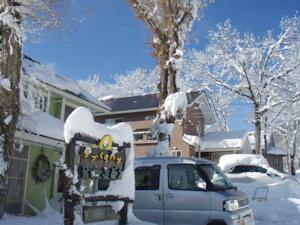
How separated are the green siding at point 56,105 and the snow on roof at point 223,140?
18.4 meters

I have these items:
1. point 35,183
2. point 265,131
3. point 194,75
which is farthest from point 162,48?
point 265,131

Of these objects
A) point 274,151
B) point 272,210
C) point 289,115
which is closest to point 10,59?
point 272,210

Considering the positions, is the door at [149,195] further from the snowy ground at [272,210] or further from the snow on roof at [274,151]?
the snow on roof at [274,151]

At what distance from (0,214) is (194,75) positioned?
26.0m

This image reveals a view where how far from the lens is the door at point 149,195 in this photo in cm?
884

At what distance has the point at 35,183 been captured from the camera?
14.6 m

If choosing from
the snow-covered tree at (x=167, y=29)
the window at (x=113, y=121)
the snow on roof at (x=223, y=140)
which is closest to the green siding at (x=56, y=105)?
the snow-covered tree at (x=167, y=29)

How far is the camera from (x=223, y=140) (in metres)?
33.5

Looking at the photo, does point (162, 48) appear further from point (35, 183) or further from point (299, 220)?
point (299, 220)

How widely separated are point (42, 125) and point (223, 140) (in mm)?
22555

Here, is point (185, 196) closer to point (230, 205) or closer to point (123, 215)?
point (230, 205)

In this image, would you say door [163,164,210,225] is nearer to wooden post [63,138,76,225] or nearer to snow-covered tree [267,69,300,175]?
wooden post [63,138,76,225]

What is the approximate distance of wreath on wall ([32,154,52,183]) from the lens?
47.9ft

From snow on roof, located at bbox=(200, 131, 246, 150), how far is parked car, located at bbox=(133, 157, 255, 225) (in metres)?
24.0
